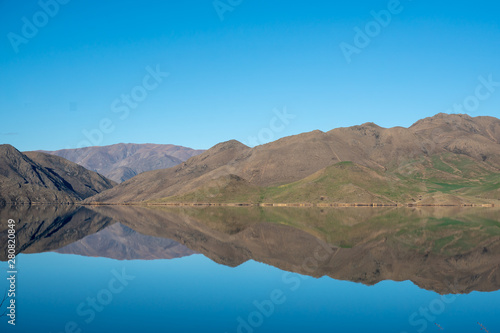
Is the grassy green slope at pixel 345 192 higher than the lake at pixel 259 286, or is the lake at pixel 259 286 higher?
the grassy green slope at pixel 345 192

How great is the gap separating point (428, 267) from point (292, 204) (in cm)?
13851

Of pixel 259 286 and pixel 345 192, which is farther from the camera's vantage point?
pixel 345 192

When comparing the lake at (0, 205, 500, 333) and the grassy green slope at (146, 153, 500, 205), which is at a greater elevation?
the grassy green slope at (146, 153, 500, 205)

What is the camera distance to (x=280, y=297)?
2620cm

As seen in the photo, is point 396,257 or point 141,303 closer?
point 141,303

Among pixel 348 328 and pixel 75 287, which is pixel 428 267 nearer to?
pixel 348 328

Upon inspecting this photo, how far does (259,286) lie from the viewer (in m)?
28.8

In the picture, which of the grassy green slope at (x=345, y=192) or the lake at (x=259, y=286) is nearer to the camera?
the lake at (x=259, y=286)

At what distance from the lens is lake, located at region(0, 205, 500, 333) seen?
845 inches

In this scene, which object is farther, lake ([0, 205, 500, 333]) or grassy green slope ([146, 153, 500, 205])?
grassy green slope ([146, 153, 500, 205])

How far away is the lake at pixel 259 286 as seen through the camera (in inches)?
845

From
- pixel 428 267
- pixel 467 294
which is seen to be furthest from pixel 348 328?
pixel 428 267

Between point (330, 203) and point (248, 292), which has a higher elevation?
point (330, 203)

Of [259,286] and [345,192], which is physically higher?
[345,192]
